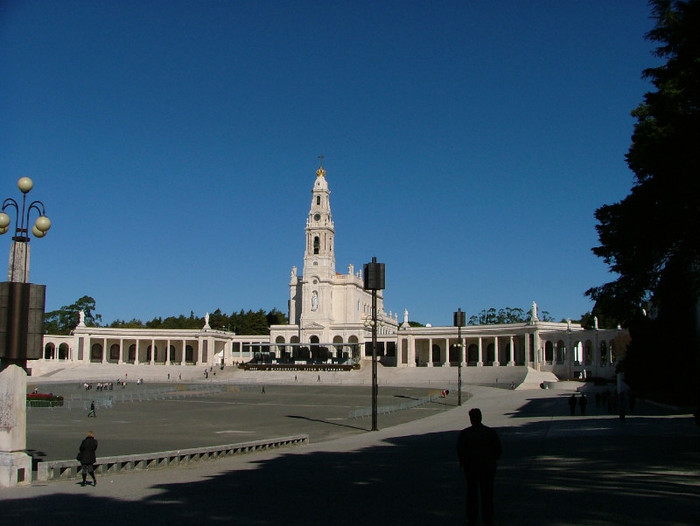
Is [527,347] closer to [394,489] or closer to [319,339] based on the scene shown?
[319,339]

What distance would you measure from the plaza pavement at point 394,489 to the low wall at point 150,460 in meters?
0.49

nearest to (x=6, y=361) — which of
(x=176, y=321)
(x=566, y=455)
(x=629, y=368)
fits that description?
(x=566, y=455)

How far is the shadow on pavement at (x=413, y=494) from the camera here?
36.6 ft

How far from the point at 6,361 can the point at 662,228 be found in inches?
773

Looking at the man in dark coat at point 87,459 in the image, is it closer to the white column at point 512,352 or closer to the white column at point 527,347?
the white column at point 527,347

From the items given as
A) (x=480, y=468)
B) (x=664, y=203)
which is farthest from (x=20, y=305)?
(x=664, y=203)

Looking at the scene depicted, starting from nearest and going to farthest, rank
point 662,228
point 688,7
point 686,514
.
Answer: point 686,514 < point 688,7 < point 662,228

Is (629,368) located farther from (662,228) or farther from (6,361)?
(6,361)

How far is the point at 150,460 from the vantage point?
1995cm

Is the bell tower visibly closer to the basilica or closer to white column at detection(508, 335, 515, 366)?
the basilica

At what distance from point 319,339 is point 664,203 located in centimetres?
9095

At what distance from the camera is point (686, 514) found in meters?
10.5

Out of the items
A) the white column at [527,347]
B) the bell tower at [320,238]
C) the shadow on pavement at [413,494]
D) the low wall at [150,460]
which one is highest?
the bell tower at [320,238]

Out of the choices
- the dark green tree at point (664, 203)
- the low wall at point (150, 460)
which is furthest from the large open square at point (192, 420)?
the dark green tree at point (664, 203)
